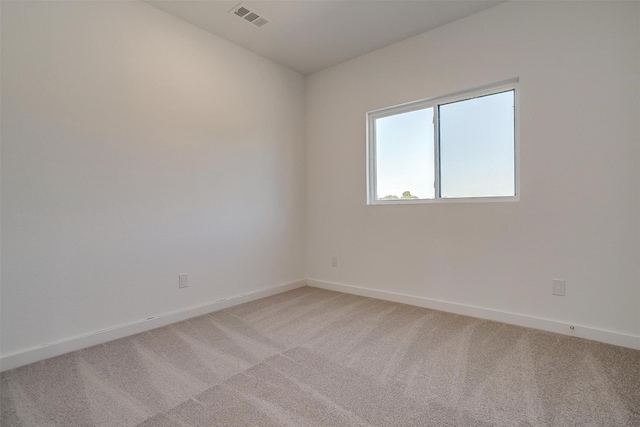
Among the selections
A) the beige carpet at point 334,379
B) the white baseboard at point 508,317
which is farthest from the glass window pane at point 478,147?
the beige carpet at point 334,379

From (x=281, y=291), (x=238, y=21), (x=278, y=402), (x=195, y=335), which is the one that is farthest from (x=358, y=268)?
(x=238, y=21)

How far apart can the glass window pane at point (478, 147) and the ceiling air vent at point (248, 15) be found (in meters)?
1.90

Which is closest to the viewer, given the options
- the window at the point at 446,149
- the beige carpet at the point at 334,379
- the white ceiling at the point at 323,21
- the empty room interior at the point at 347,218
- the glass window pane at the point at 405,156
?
the beige carpet at the point at 334,379

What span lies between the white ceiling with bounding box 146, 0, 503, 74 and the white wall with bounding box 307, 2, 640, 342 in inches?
6.7

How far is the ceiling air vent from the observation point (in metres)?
2.49

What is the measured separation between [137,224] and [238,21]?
200 cm

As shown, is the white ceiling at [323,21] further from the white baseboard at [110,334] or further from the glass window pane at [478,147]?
the white baseboard at [110,334]

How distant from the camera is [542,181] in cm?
229

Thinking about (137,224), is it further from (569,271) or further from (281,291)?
(569,271)

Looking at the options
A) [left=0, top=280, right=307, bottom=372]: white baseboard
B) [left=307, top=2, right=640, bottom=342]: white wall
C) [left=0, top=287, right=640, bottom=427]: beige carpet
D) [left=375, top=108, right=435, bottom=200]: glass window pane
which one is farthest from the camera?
[left=375, top=108, right=435, bottom=200]: glass window pane

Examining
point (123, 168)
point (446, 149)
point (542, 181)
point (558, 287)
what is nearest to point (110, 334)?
point (123, 168)

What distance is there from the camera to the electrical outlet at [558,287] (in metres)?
2.22

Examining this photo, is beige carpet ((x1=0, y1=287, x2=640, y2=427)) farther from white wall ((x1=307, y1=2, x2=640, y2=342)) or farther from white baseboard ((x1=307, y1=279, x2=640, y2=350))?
white wall ((x1=307, y1=2, x2=640, y2=342))

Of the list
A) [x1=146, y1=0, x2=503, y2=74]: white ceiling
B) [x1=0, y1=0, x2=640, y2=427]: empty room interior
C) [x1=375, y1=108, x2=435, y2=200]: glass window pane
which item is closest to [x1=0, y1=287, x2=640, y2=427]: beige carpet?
[x1=0, y1=0, x2=640, y2=427]: empty room interior
